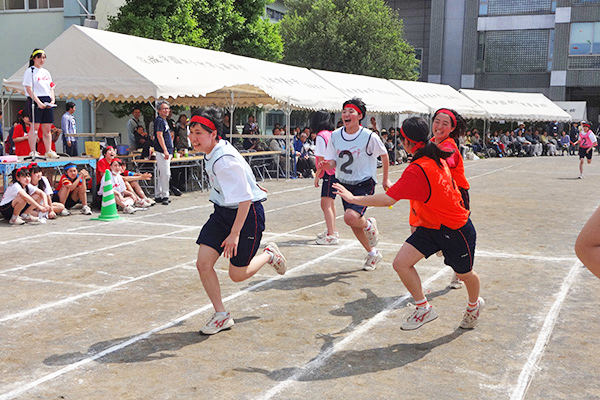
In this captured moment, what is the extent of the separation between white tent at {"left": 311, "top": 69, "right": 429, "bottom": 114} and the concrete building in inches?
1018

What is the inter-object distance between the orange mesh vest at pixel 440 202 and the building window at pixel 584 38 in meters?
48.7

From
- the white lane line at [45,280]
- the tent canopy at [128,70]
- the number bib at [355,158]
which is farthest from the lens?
the tent canopy at [128,70]

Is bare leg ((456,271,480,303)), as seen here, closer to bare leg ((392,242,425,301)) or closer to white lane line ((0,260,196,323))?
bare leg ((392,242,425,301))

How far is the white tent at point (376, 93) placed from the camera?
936 inches

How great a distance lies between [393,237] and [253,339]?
503 cm

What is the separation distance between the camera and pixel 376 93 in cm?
2548

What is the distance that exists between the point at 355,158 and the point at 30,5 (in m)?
24.9

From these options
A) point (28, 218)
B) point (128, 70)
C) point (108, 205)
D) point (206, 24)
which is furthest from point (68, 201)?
point (206, 24)

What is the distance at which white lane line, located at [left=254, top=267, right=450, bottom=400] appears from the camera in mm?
4145

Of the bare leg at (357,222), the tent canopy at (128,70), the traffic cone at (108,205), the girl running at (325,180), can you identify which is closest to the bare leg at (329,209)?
the girl running at (325,180)

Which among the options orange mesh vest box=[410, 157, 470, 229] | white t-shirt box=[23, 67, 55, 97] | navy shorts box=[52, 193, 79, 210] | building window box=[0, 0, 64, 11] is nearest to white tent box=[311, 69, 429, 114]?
building window box=[0, 0, 64, 11]

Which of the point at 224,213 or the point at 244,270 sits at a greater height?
the point at 224,213

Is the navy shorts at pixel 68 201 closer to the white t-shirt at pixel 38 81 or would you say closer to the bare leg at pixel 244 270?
Result: the white t-shirt at pixel 38 81

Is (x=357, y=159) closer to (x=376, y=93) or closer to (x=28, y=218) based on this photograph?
(x=28, y=218)
